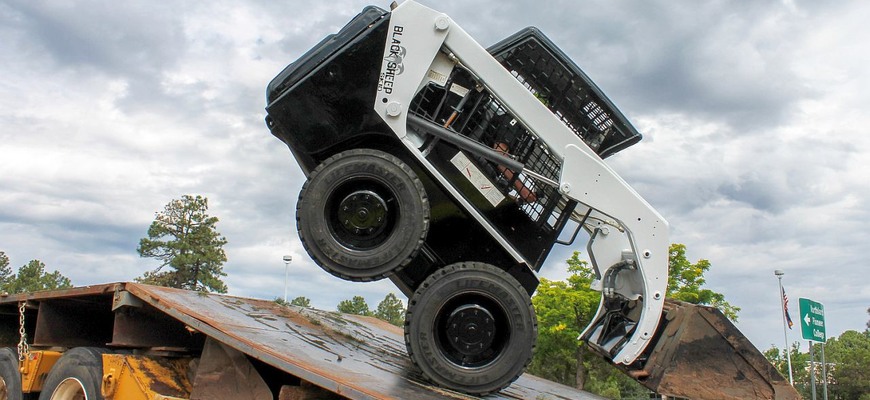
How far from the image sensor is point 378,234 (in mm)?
4840

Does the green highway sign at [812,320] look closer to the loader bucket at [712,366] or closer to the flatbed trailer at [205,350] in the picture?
the flatbed trailer at [205,350]

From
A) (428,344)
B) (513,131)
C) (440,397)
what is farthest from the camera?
(513,131)

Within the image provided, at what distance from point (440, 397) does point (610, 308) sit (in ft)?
5.98

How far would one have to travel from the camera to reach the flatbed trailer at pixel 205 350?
427 cm

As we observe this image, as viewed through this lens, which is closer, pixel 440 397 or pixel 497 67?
pixel 440 397

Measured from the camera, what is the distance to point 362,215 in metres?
4.80

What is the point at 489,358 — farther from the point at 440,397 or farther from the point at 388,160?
the point at 388,160

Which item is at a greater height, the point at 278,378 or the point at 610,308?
the point at 610,308

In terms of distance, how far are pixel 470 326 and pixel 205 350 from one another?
169cm

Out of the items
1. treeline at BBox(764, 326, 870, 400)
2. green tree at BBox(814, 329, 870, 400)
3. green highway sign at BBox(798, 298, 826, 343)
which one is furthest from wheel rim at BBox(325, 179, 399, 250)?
green tree at BBox(814, 329, 870, 400)

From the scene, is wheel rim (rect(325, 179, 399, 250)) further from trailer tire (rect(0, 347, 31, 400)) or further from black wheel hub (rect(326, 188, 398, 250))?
trailer tire (rect(0, 347, 31, 400))

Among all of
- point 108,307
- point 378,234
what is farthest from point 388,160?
point 108,307

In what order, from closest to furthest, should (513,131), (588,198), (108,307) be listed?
(588,198), (513,131), (108,307)

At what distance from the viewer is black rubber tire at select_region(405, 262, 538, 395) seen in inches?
179
